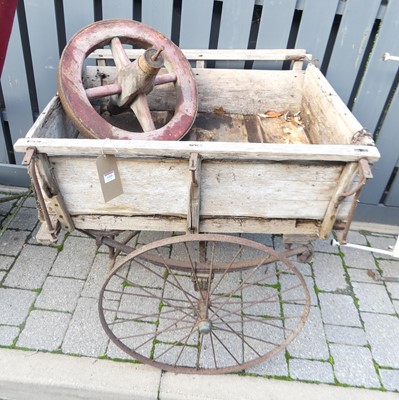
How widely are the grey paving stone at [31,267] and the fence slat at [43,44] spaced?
108cm

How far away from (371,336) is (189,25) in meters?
2.26

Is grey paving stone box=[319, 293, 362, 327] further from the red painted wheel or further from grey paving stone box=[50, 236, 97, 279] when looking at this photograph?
grey paving stone box=[50, 236, 97, 279]

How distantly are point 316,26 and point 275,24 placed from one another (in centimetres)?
27

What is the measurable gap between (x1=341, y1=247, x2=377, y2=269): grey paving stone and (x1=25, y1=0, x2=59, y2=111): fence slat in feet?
7.92

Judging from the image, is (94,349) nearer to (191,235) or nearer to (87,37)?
(191,235)

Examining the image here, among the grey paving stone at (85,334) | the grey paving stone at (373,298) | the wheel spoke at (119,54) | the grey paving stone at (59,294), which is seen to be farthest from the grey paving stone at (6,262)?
the grey paving stone at (373,298)

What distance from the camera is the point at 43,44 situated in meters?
2.80

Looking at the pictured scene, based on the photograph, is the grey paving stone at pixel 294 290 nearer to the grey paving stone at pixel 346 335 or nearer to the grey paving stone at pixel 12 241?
the grey paving stone at pixel 346 335

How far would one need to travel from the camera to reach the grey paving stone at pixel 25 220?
9.85 feet

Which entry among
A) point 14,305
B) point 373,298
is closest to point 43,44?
point 14,305

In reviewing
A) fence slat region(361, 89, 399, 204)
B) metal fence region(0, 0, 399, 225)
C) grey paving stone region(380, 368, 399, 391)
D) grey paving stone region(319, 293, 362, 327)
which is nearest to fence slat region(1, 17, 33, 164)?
metal fence region(0, 0, 399, 225)

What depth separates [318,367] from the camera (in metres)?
2.31

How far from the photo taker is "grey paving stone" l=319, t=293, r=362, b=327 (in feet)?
8.41

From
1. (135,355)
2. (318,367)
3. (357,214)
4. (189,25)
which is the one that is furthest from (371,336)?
(189,25)
